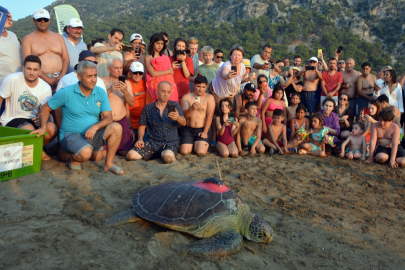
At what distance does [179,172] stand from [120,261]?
1.87 meters

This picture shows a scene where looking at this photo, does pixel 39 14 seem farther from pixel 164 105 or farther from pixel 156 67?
pixel 164 105

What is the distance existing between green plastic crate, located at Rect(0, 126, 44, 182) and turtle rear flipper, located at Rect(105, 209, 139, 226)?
56.6 inches

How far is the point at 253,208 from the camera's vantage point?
9.04ft

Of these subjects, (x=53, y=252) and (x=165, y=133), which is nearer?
(x=53, y=252)

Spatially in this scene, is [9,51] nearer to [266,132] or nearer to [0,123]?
[0,123]

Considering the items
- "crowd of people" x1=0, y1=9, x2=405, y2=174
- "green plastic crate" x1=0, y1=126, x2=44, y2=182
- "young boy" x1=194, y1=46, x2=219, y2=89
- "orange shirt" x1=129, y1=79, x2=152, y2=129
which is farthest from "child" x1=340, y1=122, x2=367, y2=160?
"green plastic crate" x1=0, y1=126, x2=44, y2=182

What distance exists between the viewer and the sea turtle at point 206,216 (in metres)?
2.03

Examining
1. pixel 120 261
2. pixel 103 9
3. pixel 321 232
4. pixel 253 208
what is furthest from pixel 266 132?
pixel 103 9

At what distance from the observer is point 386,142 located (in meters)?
4.49

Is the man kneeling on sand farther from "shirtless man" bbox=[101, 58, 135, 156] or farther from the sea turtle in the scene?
the sea turtle

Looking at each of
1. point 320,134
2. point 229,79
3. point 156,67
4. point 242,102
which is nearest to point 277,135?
point 320,134

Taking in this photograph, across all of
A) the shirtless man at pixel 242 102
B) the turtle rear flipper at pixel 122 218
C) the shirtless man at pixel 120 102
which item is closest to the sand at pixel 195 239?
the turtle rear flipper at pixel 122 218

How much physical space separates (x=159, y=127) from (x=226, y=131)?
1125 mm

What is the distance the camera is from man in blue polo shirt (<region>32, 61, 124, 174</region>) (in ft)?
11.0
